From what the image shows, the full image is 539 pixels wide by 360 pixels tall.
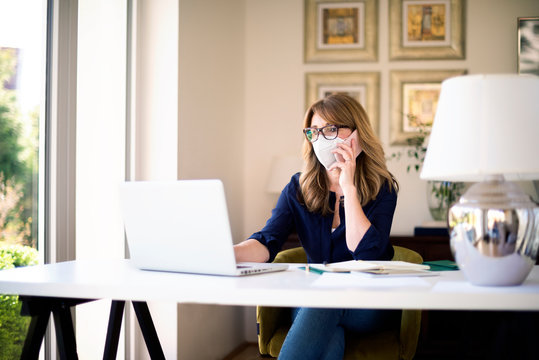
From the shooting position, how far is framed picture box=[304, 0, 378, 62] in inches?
145

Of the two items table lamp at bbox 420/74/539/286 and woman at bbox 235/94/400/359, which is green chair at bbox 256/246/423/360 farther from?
table lamp at bbox 420/74/539/286

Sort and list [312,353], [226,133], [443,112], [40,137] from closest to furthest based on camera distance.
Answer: [443,112] < [312,353] < [40,137] < [226,133]

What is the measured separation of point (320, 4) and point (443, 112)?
266 cm

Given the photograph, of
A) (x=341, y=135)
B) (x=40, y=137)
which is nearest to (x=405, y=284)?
(x=341, y=135)

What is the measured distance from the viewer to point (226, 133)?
341 centimetres

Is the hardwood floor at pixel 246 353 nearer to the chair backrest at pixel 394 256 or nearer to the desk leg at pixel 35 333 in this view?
the chair backrest at pixel 394 256

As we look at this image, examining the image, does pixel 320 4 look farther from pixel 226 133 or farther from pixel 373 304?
pixel 373 304

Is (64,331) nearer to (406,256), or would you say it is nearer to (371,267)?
(371,267)

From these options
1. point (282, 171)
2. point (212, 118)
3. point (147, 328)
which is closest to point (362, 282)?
point (147, 328)

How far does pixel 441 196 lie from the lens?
342cm

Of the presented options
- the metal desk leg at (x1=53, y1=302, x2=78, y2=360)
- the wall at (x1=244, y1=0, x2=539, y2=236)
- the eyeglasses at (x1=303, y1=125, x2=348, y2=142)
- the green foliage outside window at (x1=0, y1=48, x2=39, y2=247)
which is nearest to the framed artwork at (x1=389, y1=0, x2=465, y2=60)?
the wall at (x1=244, y1=0, x2=539, y2=236)

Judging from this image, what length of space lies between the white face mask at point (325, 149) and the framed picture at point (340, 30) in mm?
1869

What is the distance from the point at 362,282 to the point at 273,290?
220 mm

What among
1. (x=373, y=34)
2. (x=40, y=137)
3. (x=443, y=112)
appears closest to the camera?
(x=443, y=112)
